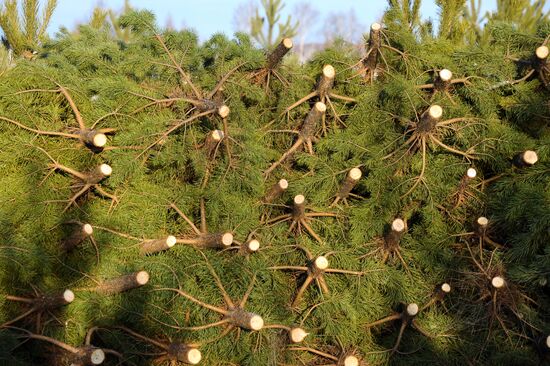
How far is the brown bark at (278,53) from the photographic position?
2766 mm

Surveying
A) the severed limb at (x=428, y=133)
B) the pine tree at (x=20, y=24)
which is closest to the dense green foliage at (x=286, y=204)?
the severed limb at (x=428, y=133)

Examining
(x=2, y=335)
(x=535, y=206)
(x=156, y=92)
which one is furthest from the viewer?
(x=156, y=92)

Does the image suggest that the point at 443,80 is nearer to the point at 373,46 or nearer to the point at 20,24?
the point at 373,46

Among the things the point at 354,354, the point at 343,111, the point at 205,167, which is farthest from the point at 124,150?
the point at 354,354

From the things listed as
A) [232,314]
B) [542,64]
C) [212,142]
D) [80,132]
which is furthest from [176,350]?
[542,64]

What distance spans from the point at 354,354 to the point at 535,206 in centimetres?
101

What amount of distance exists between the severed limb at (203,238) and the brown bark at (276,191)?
34cm

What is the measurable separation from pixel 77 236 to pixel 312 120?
1.27 m

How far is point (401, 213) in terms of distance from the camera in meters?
2.50

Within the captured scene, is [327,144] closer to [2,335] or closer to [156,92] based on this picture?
[156,92]

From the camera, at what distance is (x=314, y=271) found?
7.52 ft

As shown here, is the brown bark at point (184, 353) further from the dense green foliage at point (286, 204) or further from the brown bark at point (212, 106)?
the brown bark at point (212, 106)

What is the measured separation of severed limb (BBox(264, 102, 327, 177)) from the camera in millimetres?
2650

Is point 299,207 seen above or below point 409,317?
above
